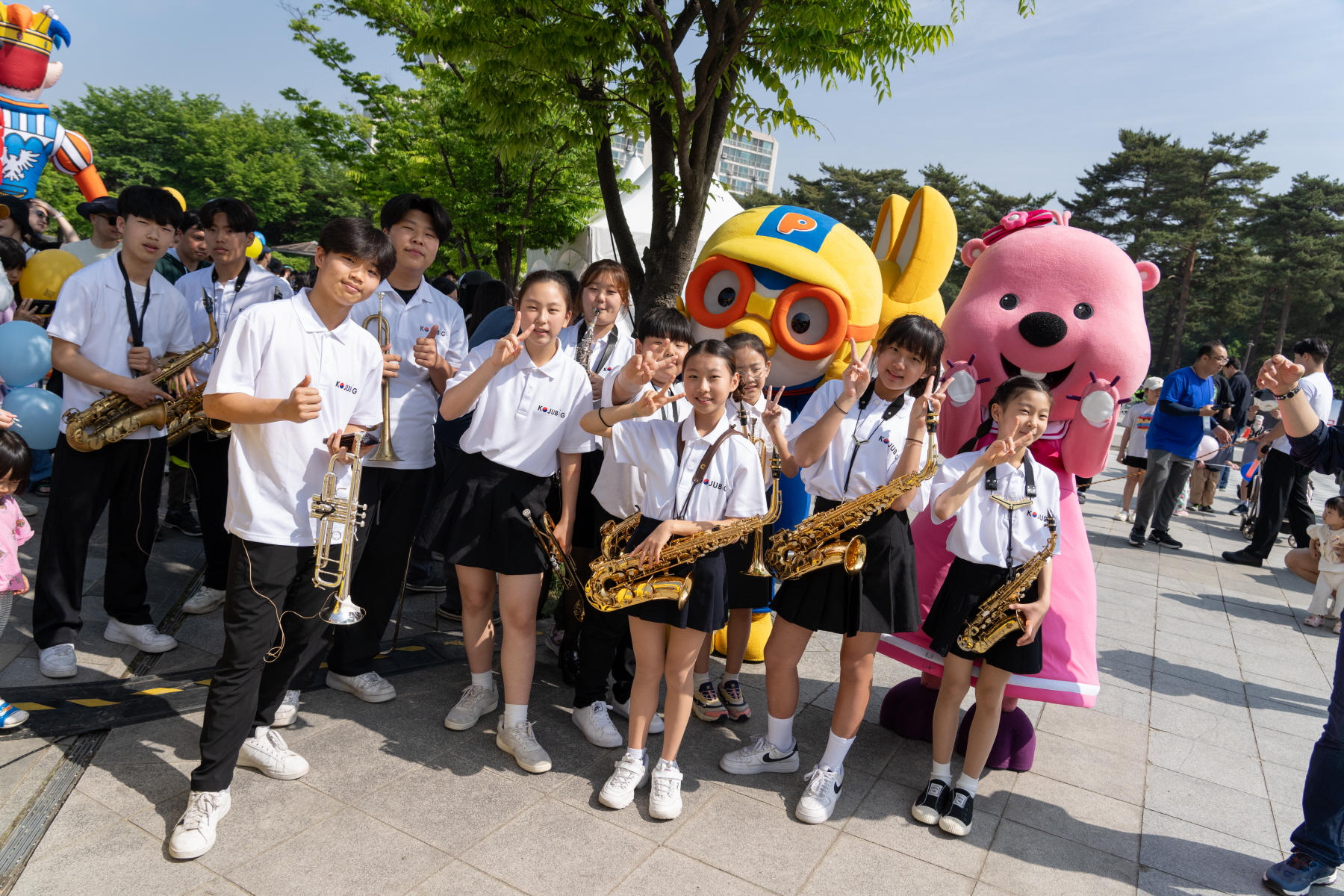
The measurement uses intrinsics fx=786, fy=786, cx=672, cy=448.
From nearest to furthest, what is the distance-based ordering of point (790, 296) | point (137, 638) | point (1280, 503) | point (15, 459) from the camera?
point (15, 459) → point (137, 638) → point (790, 296) → point (1280, 503)

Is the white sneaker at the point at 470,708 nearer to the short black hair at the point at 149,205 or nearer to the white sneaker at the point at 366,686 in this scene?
the white sneaker at the point at 366,686

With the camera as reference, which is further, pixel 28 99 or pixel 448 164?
pixel 448 164

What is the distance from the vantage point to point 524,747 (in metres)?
3.62

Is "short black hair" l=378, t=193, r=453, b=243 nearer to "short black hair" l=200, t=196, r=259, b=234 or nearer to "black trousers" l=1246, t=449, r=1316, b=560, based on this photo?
"short black hair" l=200, t=196, r=259, b=234

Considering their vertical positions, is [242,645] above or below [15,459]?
below

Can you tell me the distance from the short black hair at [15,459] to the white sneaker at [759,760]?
11.5 feet

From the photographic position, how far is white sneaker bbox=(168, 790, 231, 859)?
2748 millimetres

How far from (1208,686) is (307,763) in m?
5.88

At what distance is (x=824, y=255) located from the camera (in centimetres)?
475

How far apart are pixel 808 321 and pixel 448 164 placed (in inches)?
478

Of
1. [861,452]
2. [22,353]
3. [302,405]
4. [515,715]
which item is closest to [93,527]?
Answer: [22,353]

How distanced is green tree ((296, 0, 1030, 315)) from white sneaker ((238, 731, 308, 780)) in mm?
4342

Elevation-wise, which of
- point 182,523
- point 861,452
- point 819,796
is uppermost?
point 861,452

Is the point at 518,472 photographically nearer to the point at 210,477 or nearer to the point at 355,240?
the point at 355,240
